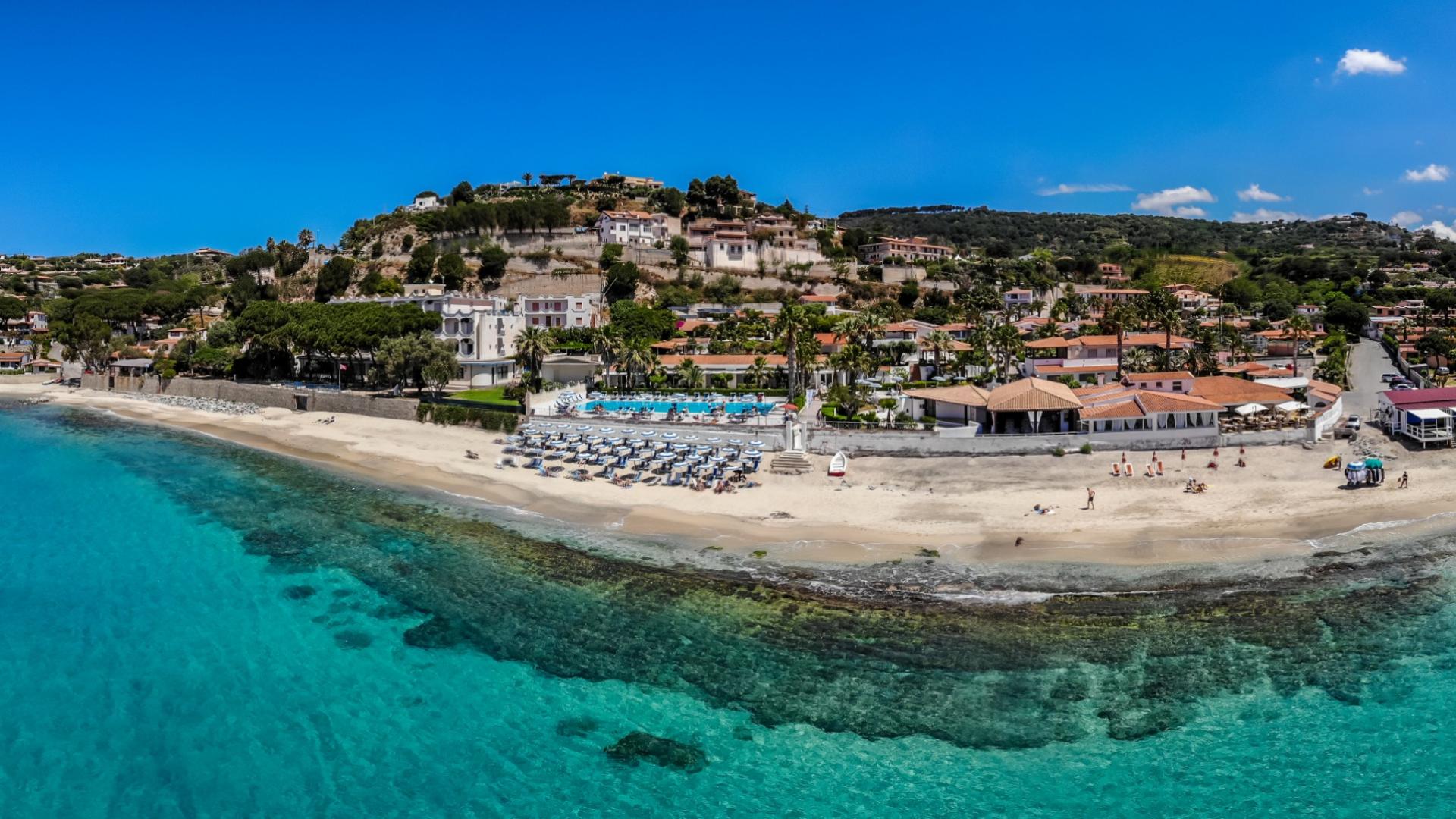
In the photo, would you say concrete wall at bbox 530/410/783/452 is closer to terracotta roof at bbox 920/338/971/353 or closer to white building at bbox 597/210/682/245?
terracotta roof at bbox 920/338/971/353

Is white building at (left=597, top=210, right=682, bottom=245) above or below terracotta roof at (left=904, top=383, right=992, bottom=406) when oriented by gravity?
above

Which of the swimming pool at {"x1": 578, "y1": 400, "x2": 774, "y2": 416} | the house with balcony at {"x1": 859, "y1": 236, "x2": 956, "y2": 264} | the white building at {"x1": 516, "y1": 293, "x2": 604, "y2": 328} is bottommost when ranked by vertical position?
the swimming pool at {"x1": 578, "y1": 400, "x2": 774, "y2": 416}

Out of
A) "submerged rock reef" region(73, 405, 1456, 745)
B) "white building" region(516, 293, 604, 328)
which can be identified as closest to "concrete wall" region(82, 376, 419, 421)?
"white building" region(516, 293, 604, 328)

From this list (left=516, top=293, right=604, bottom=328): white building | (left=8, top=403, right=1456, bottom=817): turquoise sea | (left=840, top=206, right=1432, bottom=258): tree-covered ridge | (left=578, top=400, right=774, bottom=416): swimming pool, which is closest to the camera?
(left=8, top=403, right=1456, bottom=817): turquoise sea

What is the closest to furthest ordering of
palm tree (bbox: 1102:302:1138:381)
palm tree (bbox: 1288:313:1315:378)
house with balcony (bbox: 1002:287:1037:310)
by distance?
palm tree (bbox: 1102:302:1138:381), palm tree (bbox: 1288:313:1315:378), house with balcony (bbox: 1002:287:1037:310)

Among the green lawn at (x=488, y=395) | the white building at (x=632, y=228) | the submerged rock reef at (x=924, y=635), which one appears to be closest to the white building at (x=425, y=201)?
the white building at (x=632, y=228)

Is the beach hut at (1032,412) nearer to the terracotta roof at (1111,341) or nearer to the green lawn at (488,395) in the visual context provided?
the terracotta roof at (1111,341)

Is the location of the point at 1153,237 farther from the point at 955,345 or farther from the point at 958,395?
the point at 958,395

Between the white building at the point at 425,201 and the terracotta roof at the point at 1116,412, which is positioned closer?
the terracotta roof at the point at 1116,412
